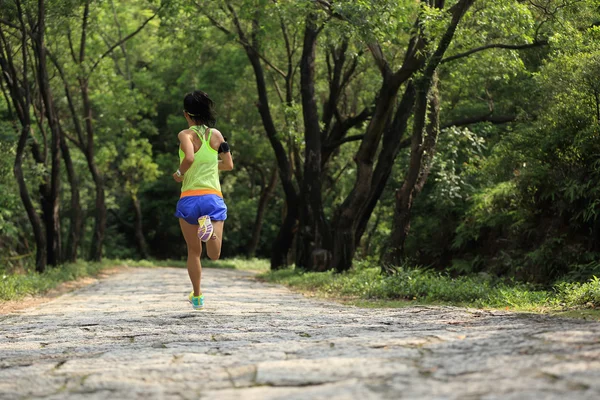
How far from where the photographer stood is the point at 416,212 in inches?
828

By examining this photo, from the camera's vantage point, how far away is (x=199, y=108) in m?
8.38

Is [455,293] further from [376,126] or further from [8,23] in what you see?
[8,23]

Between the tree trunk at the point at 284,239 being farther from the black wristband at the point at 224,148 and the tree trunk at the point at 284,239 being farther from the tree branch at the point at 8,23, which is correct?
the black wristband at the point at 224,148

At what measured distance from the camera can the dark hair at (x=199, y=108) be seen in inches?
328

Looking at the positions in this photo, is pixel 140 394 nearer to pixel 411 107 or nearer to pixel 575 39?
pixel 575 39

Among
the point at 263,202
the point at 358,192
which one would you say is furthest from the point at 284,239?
the point at 263,202

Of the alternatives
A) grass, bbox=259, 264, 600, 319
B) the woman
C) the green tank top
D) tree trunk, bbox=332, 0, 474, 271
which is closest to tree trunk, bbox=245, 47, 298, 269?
tree trunk, bbox=332, 0, 474, 271

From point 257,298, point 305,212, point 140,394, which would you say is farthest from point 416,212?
point 140,394

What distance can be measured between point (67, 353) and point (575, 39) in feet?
33.8

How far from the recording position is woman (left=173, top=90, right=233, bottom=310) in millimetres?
8016

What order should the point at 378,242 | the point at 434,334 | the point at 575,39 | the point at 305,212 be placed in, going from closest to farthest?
the point at 434,334, the point at 575,39, the point at 305,212, the point at 378,242

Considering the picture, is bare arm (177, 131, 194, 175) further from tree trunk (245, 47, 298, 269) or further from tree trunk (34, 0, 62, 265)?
tree trunk (245, 47, 298, 269)

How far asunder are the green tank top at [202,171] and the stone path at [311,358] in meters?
1.39

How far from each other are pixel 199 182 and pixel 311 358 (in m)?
3.84
